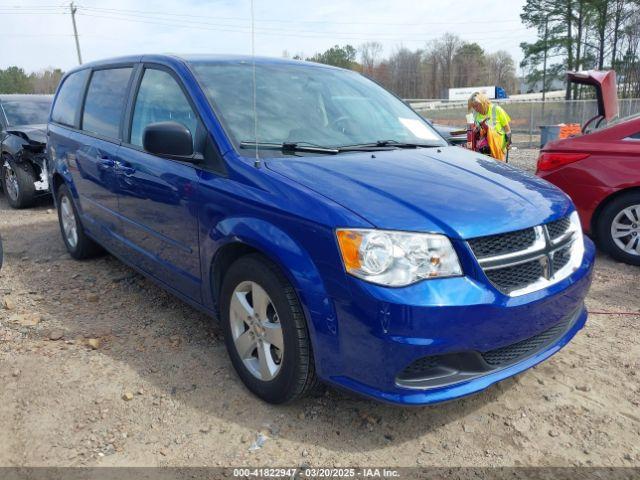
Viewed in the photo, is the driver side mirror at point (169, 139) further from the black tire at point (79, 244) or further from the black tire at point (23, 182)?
the black tire at point (23, 182)

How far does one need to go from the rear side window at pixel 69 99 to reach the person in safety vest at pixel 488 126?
4.61 meters

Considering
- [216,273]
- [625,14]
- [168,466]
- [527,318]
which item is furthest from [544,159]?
[625,14]

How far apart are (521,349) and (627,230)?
3130mm

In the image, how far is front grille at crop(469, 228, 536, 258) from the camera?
7.70 ft

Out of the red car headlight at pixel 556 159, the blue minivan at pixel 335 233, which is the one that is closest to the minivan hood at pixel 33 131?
the blue minivan at pixel 335 233

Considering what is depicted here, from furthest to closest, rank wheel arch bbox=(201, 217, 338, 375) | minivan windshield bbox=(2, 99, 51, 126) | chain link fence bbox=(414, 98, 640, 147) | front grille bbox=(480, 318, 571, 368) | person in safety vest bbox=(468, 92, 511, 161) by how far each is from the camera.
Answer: chain link fence bbox=(414, 98, 640, 147), minivan windshield bbox=(2, 99, 51, 126), person in safety vest bbox=(468, 92, 511, 161), front grille bbox=(480, 318, 571, 368), wheel arch bbox=(201, 217, 338, 375)

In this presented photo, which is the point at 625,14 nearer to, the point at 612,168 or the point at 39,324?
the point at 612,168

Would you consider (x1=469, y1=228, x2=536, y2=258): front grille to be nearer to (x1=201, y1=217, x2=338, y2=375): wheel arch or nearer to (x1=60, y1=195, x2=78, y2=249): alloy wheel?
(x1=201, y1=217, x2=338, y2=375): wheel arch

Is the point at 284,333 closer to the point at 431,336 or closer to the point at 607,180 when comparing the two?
the point at 431,336

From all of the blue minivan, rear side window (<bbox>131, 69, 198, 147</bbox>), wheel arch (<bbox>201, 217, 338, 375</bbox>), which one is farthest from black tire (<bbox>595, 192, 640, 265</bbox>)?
rear side window (<bbox>131, 69, 198, 147</bbox>)

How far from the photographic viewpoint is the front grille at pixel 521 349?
2.47 metres

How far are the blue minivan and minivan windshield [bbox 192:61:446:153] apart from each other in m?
0.01

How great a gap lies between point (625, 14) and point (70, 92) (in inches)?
1747

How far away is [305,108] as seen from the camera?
3336 mm
